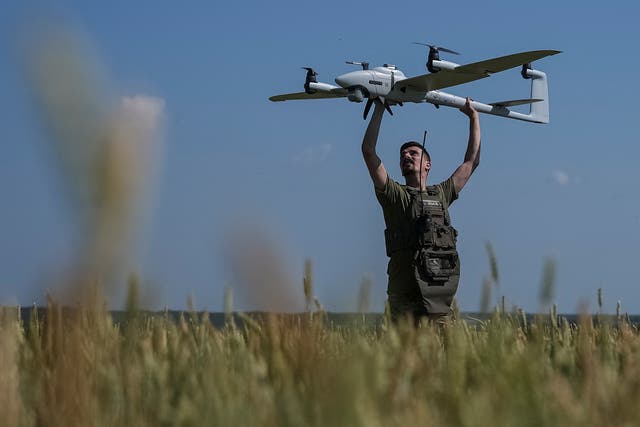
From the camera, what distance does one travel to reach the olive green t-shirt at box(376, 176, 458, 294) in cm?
618

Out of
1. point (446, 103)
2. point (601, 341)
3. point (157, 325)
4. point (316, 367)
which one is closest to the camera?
point (316, 367)

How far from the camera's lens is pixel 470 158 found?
6.75 meters

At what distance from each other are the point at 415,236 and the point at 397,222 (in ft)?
0.62

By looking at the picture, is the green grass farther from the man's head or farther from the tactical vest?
the man's head

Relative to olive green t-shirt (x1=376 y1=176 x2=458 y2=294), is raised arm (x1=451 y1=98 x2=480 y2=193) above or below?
above

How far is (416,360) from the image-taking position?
8.55 ft

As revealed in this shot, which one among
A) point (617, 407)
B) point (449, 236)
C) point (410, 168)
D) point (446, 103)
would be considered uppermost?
point (446, 103)

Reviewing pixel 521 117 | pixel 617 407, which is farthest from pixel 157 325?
pixel 521 117

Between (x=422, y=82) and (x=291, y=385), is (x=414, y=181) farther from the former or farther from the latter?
(x=422, y=82)

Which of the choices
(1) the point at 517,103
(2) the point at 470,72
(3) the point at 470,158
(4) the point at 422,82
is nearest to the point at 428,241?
(3) the point at 470,158

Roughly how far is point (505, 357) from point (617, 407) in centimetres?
41

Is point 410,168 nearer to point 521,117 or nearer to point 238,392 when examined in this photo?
point 238,392

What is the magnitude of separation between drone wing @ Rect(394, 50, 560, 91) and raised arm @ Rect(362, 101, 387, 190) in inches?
339

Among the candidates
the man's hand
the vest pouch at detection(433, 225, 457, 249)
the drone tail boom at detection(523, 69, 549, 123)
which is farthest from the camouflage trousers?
the drone tail boom at detection(523, 69, 549, 123)
